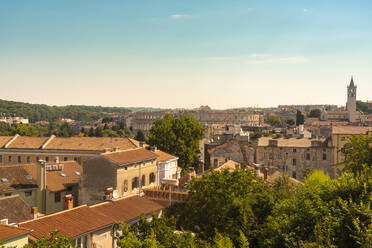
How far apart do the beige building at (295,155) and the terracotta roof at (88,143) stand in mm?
17627

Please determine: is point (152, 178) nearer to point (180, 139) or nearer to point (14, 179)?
point (14, 179)

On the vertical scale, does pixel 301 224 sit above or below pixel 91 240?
above

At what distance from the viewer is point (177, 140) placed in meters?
53.7

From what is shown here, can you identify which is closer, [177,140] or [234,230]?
[234,230]

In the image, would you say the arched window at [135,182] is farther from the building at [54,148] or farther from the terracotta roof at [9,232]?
the building at [54,148]

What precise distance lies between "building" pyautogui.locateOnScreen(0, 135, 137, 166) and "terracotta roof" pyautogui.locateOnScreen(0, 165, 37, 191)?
17965 mm

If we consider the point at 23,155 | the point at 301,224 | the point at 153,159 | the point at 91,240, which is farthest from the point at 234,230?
the point at 23,155

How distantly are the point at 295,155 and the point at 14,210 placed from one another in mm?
38565

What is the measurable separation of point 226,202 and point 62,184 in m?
16.2

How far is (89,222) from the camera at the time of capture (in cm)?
1877

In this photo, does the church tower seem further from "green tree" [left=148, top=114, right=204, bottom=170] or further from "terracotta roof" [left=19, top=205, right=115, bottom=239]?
"terracotta roof" [left=19, top=205, right=115, bottom=239]

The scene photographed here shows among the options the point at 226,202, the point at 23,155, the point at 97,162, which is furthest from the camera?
the point at 23,155

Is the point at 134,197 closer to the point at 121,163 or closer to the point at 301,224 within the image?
the point at 121,163

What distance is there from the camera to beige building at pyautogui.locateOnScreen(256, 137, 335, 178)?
171 feet
